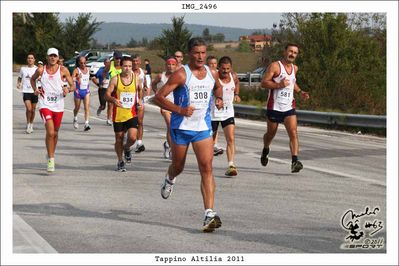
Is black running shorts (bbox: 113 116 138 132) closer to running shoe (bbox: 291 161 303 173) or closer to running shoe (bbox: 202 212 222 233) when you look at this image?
running shoe (bbox: 291 161 303 173)

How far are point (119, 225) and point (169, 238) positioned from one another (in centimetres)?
98

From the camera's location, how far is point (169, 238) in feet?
29.6

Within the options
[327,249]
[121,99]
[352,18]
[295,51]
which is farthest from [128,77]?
[352,18]

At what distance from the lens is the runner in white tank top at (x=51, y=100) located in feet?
47.0

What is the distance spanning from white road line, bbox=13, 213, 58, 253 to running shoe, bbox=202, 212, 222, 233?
1632mm

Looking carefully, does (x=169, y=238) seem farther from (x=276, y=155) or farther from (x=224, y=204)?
(x=276, y=155)

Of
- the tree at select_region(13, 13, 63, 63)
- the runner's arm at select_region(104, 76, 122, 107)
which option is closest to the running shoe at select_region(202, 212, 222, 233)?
the runner's arm at select_region(104, 76, 122, 107)

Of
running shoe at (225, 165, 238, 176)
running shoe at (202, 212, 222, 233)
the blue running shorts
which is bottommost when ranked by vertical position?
running shoe at (202, 212, 222, 233)

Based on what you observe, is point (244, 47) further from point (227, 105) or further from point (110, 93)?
point (110, 93)

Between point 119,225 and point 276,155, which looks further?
point 276,155

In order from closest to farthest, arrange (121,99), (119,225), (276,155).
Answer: (119,225), (121,99), (276,155)

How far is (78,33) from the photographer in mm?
50156

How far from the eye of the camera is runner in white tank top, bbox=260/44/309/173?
45.4ft

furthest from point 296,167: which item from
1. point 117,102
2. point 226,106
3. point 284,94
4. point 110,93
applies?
point 110,93
